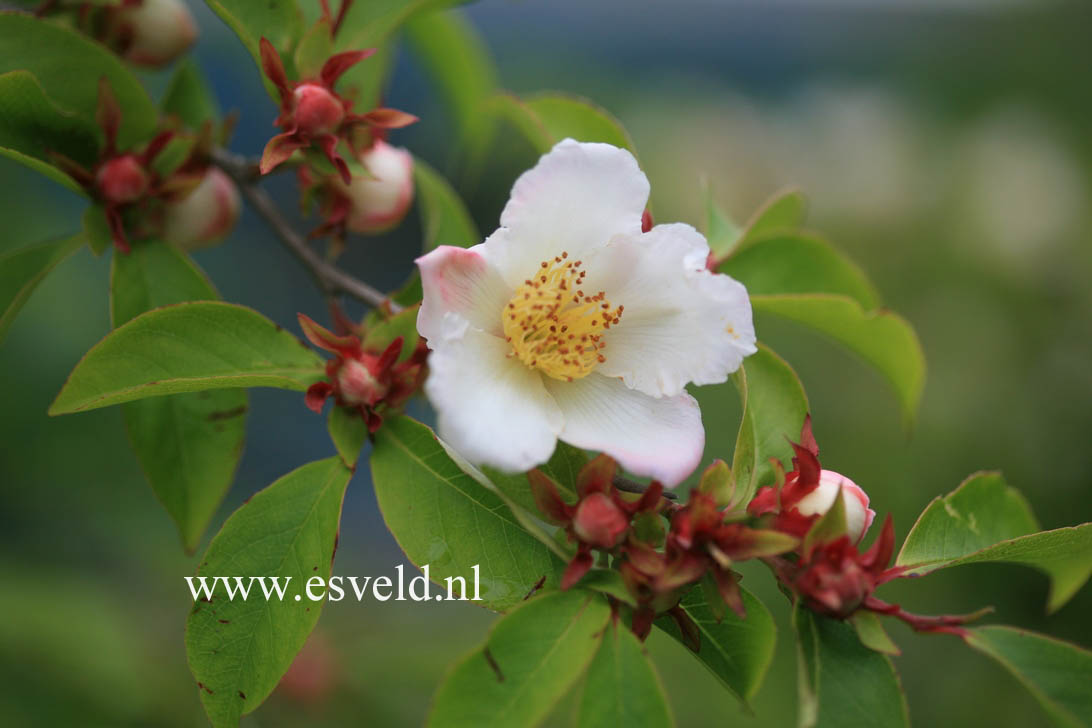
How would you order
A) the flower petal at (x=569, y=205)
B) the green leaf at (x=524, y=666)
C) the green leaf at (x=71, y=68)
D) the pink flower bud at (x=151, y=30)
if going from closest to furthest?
the green leaf at (x=524, y=666)
the flower petal at (x=569, y=205)
the green leaf at (x=71, y=68)
the pink flower bud at (x=151, y=30)

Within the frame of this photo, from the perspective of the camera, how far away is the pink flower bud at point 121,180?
33.3 inches

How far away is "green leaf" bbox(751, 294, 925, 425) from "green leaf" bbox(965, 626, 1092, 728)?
0.33m

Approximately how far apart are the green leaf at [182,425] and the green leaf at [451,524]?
228mm

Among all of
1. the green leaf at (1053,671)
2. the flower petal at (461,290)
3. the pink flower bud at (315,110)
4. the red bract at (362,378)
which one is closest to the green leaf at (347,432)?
the red bract at (362,378)

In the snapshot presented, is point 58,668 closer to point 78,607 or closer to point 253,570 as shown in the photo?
point 78,607

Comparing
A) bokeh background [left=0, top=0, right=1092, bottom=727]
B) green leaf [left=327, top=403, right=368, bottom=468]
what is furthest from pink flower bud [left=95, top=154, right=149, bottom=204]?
bokeh background [left=0, top=0, right=1092, bottom=727]

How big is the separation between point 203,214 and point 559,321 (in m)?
0.43

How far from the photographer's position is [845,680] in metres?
0.63

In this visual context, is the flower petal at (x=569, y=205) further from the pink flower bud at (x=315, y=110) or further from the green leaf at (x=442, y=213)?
the green leaf at (x=442, y=213)

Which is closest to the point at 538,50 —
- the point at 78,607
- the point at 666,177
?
the point at 666,177

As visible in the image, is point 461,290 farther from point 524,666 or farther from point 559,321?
point 524,666

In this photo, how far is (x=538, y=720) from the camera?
0.56 m

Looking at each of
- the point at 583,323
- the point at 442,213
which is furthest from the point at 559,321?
the point at 442,213

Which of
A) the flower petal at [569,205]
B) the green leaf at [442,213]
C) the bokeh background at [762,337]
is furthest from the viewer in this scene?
the bokeh background at [762,337]
